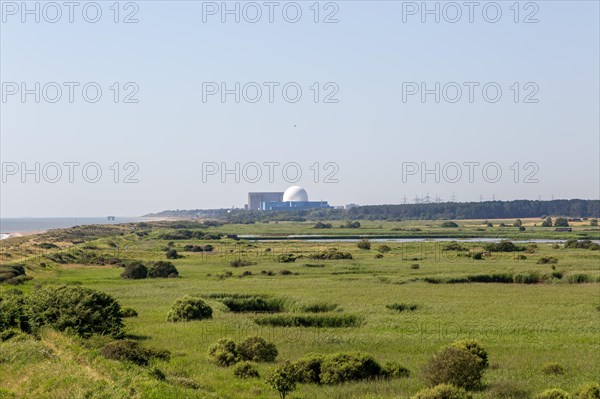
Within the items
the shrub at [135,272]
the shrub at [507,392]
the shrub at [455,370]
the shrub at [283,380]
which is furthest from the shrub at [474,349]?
the shrub at [135,272]

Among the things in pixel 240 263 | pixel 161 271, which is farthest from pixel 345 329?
pixel 240 263

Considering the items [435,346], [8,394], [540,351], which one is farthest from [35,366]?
[540,351]

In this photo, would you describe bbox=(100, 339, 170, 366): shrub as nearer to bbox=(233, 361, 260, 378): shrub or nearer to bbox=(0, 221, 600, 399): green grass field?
bbox=(0, 221, 600, 399): green grass field

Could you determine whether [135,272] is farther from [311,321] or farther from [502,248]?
[502,248]

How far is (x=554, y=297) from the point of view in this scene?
151ft

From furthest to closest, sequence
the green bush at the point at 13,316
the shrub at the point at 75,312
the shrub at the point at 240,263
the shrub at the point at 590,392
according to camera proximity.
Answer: the shrub at the point at 240,263 → the shrub at the point at 75,312 → the green bush at the point at 13,316 → the shrub at the point at 590,392

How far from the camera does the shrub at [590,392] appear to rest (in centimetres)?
2105

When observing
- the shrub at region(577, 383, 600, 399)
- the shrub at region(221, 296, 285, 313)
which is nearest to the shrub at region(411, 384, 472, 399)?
the shrub at region(577, 383, 600, 399)

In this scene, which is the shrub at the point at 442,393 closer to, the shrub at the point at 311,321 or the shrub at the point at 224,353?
the shrub at the point at 224,353

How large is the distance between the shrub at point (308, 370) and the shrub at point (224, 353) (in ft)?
9.84

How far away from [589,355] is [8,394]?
76.4 feet

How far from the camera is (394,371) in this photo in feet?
81.7

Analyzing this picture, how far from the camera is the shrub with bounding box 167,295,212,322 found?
36688mm

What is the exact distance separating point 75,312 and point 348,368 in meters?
14.2
